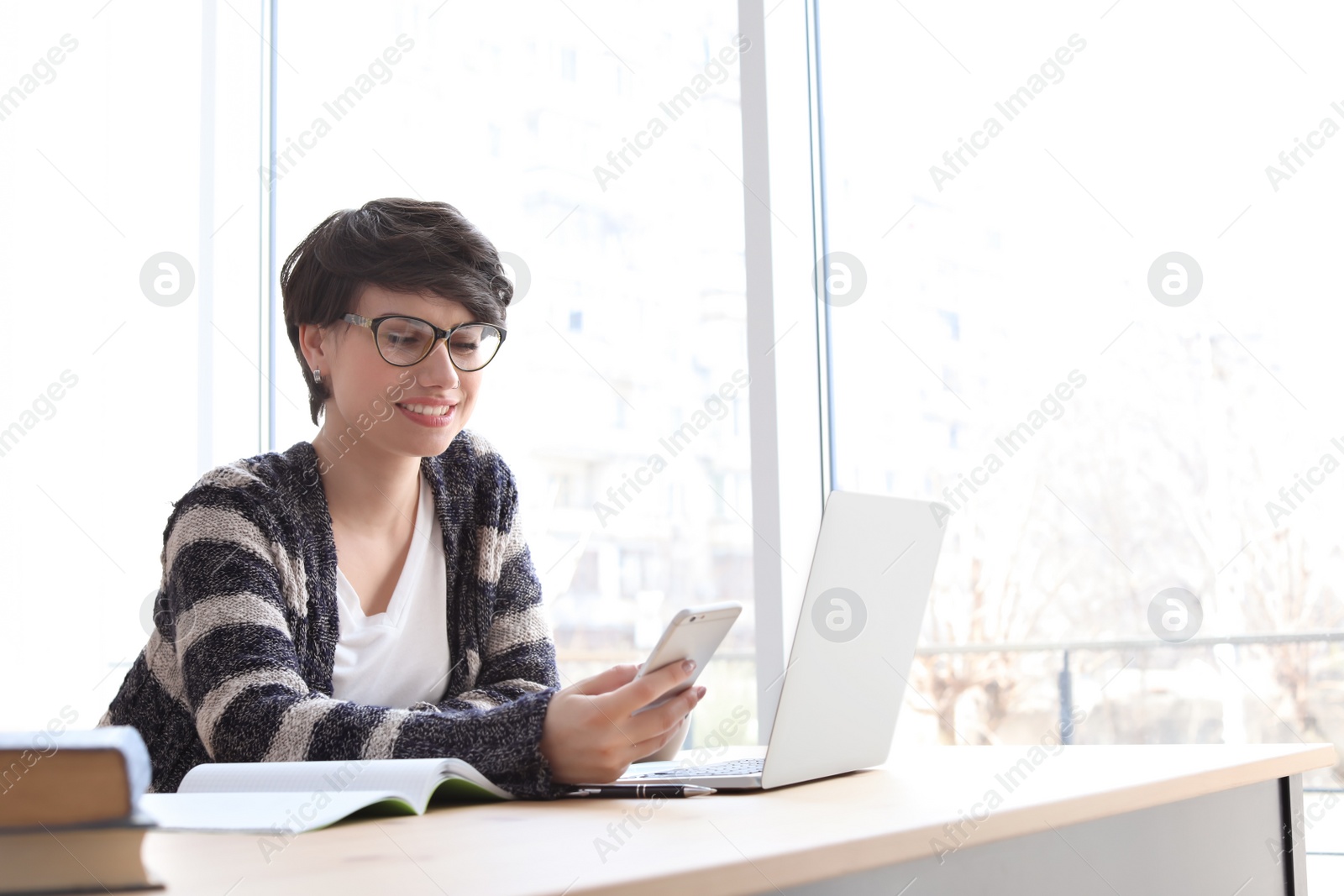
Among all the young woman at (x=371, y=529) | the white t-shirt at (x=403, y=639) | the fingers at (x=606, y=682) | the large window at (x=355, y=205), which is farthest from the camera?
the large window at (x=355, y=205)

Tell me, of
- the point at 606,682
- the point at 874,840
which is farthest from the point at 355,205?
the point at 874,840

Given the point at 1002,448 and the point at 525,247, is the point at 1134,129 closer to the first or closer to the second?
the point at 1002,448

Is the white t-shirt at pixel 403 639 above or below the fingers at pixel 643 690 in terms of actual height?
below

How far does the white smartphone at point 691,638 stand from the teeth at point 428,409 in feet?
1.86

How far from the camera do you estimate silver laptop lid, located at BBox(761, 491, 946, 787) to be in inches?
37.1

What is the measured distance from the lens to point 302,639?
1.28 m

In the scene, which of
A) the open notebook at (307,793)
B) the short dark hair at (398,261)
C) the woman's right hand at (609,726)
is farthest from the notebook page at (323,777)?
the short dark hair at (398,261)

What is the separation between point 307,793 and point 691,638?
1.01ft

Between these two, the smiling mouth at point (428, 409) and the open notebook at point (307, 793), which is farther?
the smiling mouth at point (428, 409)

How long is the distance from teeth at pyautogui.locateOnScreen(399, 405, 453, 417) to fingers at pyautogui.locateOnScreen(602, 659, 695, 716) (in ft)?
1.95

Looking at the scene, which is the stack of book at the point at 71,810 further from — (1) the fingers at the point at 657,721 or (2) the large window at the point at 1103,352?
(2) the large window at the point at 1103,352

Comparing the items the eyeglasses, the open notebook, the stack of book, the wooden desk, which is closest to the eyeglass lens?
the eyeglasses

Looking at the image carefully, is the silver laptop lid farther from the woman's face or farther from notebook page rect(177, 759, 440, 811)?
the woman's face

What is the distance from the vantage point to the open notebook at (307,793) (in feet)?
2.52
